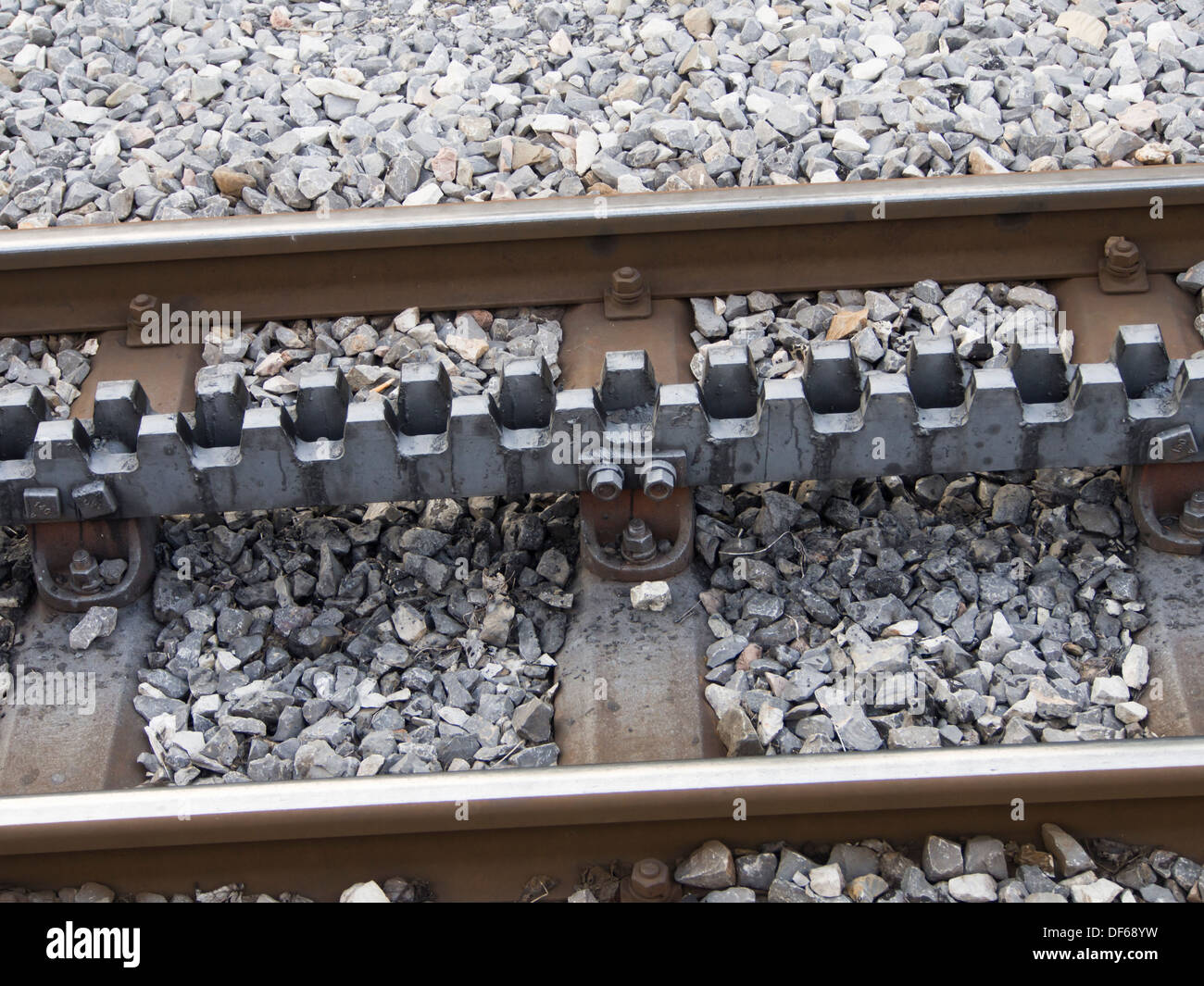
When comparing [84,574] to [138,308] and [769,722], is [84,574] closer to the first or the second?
[138,308]

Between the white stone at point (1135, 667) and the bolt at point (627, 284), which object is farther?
the bolt at point (627, 284)

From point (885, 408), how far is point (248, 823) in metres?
1.91

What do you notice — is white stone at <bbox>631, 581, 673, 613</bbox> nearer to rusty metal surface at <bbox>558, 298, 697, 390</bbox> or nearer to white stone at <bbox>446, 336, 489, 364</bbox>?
rusty metal surface at <bbox>558, 298, 697, 390</bbox>

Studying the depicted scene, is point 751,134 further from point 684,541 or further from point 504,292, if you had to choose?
point 684,541

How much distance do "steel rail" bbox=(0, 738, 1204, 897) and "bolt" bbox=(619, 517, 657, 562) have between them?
0.85 metres

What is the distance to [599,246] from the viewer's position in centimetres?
454

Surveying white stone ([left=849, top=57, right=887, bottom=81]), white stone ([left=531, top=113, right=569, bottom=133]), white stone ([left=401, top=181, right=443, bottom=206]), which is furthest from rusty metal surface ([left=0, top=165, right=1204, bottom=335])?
white stone ([left=849, top=57, right=887, bottom=81])

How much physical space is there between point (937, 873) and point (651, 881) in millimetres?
639

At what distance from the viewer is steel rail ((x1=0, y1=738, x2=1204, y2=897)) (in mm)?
3039

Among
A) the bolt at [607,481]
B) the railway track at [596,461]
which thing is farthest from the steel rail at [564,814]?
the bolt at [607,481]

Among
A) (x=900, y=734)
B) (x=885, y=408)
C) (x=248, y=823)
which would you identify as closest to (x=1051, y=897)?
(x=900, y=734)

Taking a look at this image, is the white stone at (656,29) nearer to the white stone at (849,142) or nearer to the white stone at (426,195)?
the white stone at (849,142)

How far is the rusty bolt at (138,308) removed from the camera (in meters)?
4.52

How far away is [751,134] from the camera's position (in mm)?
5012
